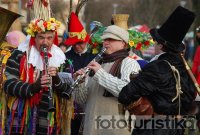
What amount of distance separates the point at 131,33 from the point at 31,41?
6.79 feet

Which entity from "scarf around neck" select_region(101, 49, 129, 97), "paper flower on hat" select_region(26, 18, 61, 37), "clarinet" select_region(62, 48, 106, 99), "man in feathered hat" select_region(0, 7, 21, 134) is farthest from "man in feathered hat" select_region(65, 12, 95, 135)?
"scarf around neck" select_region(101, 49, 129, 97)

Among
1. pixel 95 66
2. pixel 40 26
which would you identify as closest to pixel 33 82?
pixel 40 26

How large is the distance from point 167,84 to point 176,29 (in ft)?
1.59

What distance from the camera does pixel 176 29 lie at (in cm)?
539

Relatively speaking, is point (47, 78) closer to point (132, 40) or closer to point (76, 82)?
point (76, 82)

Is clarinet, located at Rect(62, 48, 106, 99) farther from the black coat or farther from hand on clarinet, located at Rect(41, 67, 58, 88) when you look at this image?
the black coat

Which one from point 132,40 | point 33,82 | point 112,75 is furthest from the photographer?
point 132,40

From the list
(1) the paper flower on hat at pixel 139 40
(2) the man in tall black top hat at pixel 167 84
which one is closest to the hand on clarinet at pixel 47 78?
(2) the man in tall black top hat at pixel 167 84

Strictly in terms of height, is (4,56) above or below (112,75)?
above

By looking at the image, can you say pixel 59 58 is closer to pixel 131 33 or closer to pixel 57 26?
pixel 57 26

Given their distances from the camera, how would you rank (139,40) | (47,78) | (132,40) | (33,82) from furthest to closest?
(139,40) < (132,40) < (33,82) < (47,78)

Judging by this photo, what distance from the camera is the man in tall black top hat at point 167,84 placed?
527 centimetres

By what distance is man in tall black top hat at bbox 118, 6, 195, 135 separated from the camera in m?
5.27

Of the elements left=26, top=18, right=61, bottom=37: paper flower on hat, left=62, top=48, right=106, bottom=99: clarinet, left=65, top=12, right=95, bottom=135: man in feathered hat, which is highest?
left=65, top=12, right=95, bottom=135: man in feathered hat
